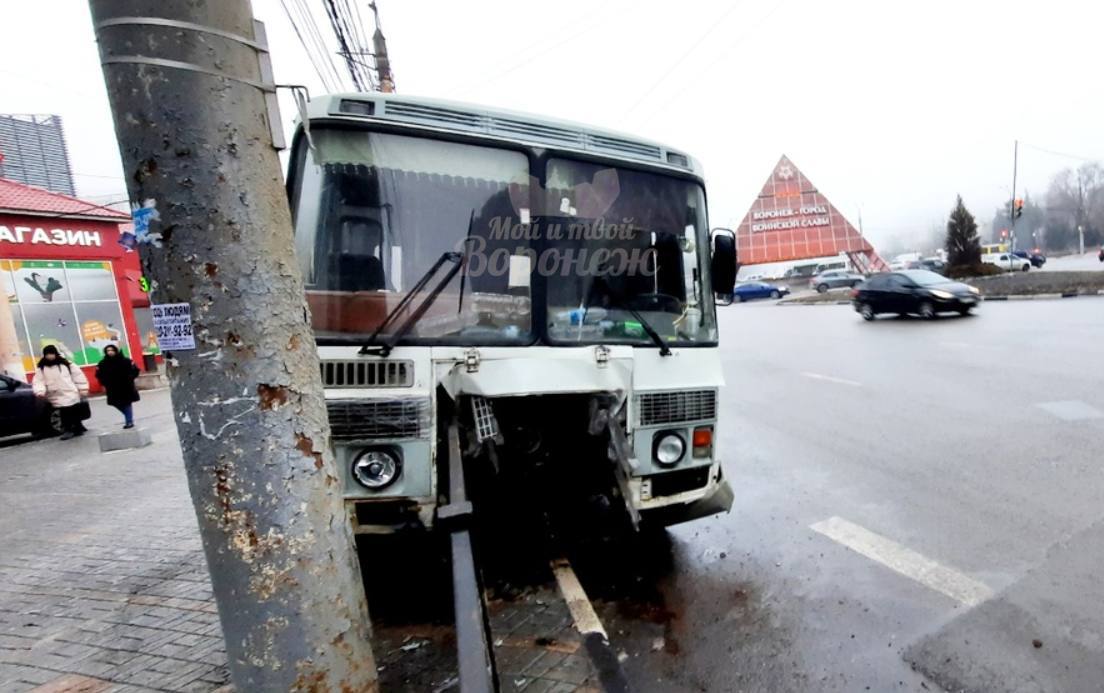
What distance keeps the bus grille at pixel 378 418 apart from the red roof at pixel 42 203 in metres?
19.5

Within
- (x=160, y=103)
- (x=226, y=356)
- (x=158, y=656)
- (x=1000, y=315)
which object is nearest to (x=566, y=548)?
(x=158, y=656)

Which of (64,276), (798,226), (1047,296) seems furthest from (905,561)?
(798,226)

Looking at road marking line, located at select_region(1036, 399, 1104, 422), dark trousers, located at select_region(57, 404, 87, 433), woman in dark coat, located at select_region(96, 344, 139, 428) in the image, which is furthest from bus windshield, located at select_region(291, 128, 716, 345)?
dark trousers, located at select_region(57, 404, 87, 433)

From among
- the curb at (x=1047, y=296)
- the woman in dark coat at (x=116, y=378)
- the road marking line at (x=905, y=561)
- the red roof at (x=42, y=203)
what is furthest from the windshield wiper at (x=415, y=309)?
the curb at (x=1047, y=296)

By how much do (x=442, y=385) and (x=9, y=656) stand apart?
3.01 m

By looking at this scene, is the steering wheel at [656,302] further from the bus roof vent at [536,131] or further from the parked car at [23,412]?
the parked car at [23,412]

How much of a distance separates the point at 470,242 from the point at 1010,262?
50.4 meters

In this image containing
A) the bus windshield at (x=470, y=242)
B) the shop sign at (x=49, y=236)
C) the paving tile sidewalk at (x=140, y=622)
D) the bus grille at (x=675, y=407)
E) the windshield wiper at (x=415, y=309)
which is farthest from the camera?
the shop sign at (x=49, y=236)

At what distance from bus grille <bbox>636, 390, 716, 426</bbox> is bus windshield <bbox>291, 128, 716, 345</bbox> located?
1.18ft

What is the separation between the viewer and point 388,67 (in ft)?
42.3

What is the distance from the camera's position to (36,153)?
57.3 ft

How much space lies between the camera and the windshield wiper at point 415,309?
301cm

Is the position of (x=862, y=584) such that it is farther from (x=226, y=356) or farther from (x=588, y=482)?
(x=226, y=356)

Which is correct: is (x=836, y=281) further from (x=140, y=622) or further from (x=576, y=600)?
(x=140, y=622)
